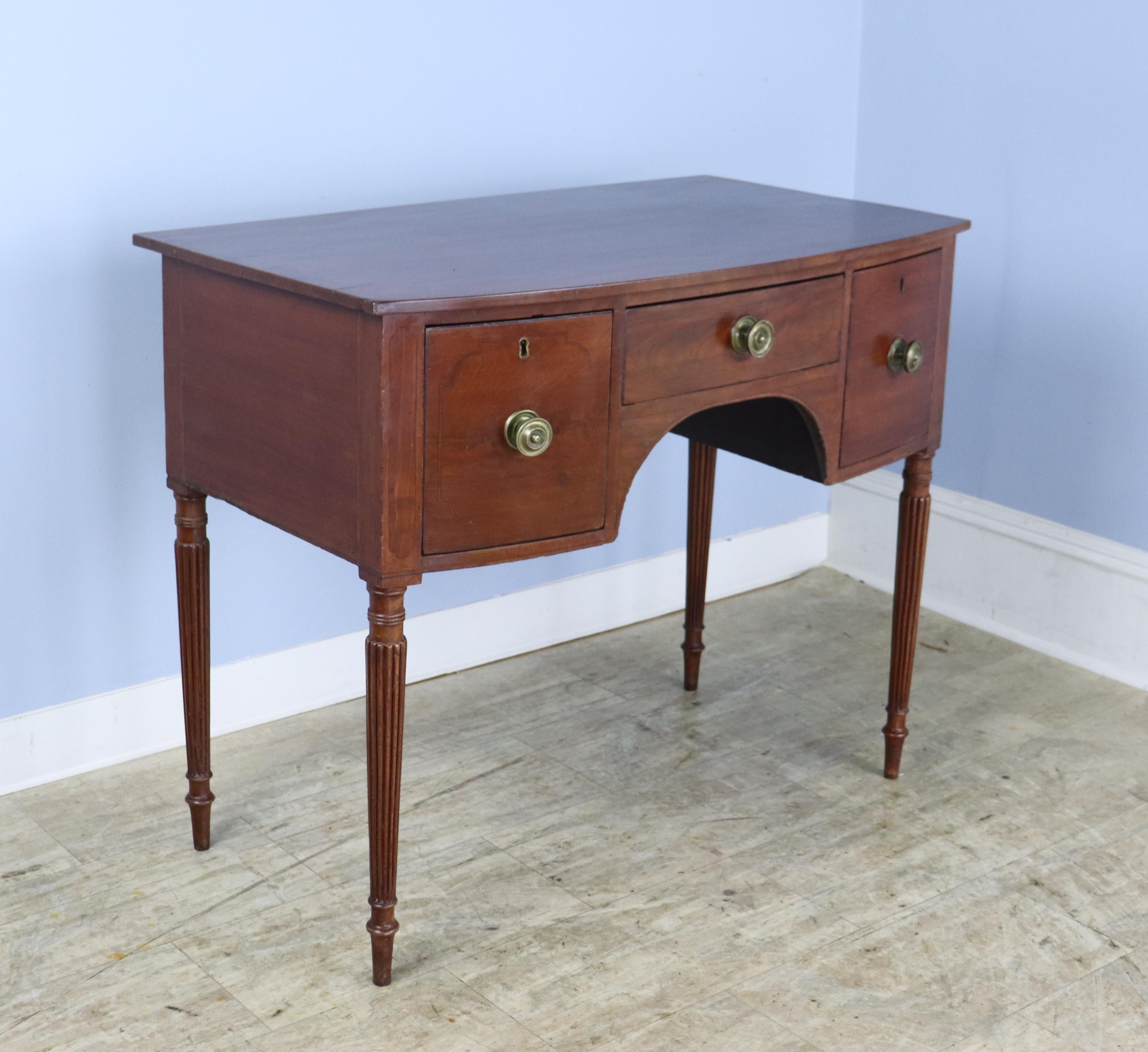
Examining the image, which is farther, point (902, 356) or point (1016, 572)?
point (1016, 572)

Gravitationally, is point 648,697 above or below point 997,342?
below

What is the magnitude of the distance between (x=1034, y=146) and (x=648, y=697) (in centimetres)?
113

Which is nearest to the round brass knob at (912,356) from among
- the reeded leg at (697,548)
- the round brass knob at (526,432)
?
the reeded leg at (697,548)

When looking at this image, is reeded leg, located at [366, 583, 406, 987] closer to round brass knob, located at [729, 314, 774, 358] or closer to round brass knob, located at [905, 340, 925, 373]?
round brass knob, located at [729, 314, 774, 358]

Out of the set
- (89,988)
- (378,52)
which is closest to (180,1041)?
(89,988)

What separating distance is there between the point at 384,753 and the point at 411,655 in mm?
840

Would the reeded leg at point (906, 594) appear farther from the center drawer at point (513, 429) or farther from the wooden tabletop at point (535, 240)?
the center drawer at point (513, 429)

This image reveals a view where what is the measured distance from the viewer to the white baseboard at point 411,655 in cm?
215

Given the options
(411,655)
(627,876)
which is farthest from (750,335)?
(411,655)

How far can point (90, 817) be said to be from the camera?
2053 mm

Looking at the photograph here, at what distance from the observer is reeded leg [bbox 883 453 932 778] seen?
209cm

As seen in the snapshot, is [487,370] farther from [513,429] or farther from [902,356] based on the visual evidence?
[902,356]

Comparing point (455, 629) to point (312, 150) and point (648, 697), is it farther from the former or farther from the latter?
point (312, 150)

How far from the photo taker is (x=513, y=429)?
1542 millimetres
